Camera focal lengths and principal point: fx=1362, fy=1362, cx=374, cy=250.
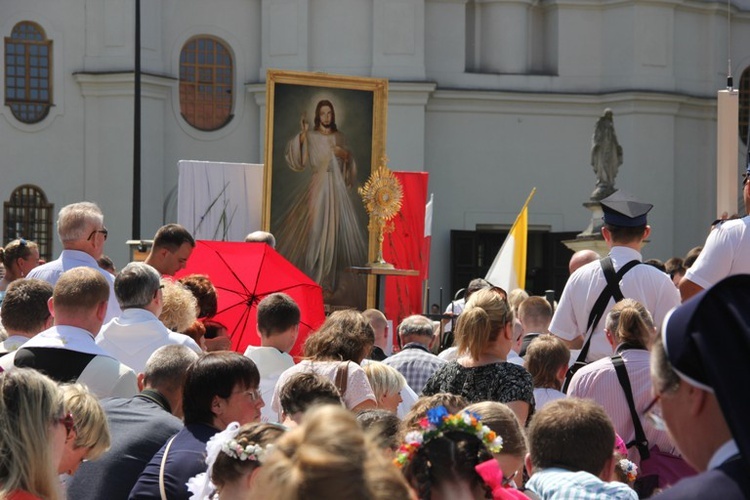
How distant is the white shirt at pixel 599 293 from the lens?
8.30 metres

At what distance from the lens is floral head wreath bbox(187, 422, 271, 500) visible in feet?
15.5

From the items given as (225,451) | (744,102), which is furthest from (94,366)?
(744,102)

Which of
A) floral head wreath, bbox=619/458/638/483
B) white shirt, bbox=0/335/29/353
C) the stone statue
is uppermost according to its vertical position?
the stone statue

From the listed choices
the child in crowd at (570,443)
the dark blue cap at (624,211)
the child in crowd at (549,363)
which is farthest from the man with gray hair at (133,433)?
the dark blue cap at (624,211)

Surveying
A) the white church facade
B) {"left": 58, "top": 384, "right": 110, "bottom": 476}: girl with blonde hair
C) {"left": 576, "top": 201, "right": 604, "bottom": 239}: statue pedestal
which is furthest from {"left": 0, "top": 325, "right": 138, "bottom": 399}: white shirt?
the white church facade

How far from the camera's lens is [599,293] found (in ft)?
27.3

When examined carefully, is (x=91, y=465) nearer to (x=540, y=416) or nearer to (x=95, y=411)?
(x=95, y=411)

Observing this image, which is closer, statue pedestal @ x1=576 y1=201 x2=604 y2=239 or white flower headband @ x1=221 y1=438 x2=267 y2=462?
white flower headband @ x1=221 y1=438 x2=267 y2=462

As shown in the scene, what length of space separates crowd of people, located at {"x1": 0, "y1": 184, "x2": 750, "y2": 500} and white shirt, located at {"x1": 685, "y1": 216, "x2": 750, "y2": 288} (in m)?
0.01

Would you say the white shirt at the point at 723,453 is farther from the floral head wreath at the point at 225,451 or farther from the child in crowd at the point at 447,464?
the floral head wreath at the point at 225,451

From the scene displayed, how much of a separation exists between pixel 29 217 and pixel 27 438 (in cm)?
3282

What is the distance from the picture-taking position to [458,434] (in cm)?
420

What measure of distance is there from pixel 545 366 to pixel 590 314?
567mm

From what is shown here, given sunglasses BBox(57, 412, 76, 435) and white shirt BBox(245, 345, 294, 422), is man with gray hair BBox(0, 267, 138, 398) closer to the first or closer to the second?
white shirt BBox(245, 345, 294, 422)
